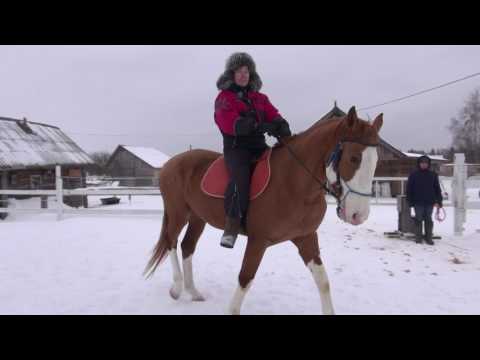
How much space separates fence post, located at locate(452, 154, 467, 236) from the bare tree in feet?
109

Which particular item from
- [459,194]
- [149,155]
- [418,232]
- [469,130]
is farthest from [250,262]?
[469,130]

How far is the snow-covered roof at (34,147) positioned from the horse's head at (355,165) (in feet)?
50.0

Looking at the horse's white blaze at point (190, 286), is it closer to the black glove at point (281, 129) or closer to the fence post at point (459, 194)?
the black glove at point (281, 129)

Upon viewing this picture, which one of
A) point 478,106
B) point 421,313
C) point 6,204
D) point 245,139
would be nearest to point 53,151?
point 6,204

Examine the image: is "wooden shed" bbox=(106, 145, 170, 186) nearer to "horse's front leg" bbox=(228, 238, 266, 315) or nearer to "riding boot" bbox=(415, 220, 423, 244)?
"riding boot" bbox=(415, 220, 423, 244)

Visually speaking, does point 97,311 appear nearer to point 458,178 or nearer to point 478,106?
point 458,178

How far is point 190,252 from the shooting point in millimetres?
3594

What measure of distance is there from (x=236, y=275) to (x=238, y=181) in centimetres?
214

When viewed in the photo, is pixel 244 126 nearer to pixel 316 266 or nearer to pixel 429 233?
pixel 316 266

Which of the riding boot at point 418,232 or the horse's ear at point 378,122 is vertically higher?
the horse's ear at point 378,122

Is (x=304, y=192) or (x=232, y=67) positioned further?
(x=232, y=67)

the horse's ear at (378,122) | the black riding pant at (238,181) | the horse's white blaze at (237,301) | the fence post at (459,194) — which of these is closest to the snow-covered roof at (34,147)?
the black riding pant at (238,181)

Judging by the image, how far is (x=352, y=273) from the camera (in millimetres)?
4195

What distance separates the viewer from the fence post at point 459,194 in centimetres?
642
